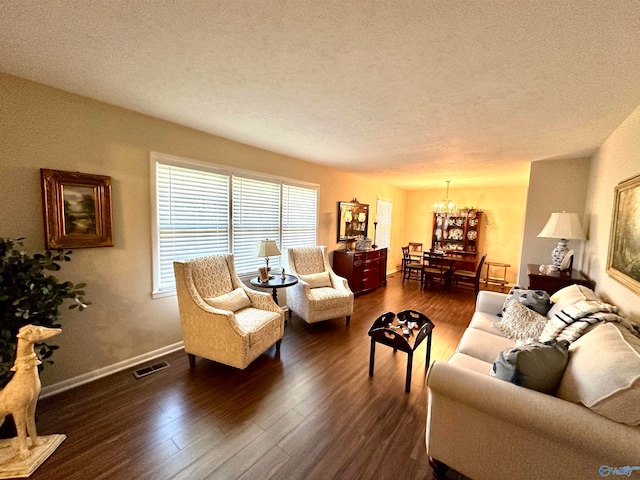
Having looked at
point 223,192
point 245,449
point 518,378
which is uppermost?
point 223,192

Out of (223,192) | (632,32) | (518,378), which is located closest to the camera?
(632,32)

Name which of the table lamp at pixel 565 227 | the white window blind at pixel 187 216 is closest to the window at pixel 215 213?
the white window blind at pixel 187 216

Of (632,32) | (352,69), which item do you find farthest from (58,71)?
(632,32)

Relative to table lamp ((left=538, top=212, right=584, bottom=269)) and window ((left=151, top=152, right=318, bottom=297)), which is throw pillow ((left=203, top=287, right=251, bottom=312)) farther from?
table lamp ((left=538, top=212, right=584, bottom=269))

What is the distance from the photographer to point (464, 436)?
1.35m

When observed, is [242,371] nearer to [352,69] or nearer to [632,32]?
[352,69]

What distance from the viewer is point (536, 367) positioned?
1346mm

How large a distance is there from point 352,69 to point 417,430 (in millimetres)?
2507

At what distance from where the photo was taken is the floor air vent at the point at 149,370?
2387 millimetres

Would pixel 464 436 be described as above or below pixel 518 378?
below

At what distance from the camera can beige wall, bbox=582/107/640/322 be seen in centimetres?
197

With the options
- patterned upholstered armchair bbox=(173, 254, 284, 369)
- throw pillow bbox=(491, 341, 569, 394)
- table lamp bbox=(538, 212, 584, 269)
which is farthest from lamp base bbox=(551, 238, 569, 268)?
patterned upholstered armchair bbox=(173, 254, 284, 369)

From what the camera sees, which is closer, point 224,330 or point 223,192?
point 224,330

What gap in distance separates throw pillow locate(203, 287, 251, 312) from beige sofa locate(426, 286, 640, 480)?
2.02 meters
